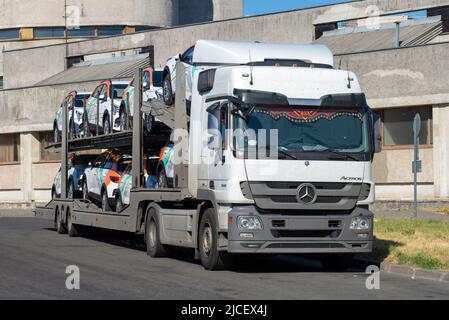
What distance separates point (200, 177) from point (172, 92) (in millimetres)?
2221

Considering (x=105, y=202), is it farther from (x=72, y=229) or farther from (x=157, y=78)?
(x=157, y=78)

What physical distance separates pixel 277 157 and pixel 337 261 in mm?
2691

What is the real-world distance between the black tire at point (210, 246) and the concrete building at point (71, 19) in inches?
1637

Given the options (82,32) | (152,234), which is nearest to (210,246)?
(152,234)

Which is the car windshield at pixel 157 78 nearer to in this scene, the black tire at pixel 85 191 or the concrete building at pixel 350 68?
the black tire at pixel 85 191

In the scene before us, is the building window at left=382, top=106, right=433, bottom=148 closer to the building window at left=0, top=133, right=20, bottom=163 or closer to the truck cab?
the truck cab

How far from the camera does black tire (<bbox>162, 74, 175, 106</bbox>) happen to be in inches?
691

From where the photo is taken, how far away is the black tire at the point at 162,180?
17.9 m

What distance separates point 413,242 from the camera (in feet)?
60.7

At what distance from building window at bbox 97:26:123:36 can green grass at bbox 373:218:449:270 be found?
118ft

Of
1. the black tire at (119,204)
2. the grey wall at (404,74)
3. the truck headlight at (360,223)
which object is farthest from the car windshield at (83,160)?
the grey wall at (404,74)

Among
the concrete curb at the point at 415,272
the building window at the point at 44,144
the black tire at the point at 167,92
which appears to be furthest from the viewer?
the building window at the point at 44,144

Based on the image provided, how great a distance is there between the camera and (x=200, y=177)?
630 inches

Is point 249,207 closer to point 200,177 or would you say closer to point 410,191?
point 200,177
